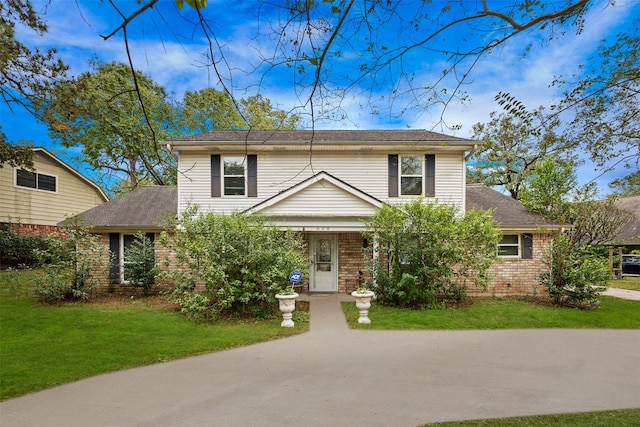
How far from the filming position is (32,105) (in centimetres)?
547

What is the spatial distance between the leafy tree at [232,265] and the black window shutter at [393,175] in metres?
4.72

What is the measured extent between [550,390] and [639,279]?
1923 centimetres

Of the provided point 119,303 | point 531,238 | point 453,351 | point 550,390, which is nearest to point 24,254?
point 119,303

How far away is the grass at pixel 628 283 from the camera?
1455 centimetres

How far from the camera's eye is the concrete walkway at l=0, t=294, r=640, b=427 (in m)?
3.71

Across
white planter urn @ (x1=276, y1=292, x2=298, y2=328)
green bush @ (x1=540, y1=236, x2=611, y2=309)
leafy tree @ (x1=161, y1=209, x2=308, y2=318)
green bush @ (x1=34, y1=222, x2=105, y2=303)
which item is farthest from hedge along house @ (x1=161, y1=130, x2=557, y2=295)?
white planter urn @ (x1=276, y1=292, x2=298, y2=328)

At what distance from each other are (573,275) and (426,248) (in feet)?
15.1

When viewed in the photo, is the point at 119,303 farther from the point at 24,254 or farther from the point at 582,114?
the point at 582,114

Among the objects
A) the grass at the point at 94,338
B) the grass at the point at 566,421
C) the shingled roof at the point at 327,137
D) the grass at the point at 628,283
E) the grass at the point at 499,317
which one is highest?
the shingled roof at the point at 327,137

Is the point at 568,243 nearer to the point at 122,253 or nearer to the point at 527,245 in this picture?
the point at 527,245

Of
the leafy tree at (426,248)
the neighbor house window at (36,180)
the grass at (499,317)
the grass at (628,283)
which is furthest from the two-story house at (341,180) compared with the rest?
the neighbor house window at (36,180)

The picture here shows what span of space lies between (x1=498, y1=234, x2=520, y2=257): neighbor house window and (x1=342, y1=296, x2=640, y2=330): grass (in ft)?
6.86

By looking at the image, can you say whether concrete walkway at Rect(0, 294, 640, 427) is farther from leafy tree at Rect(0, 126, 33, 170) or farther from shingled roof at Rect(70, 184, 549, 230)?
leafy tree at Rect(0, 126, 33, 170)

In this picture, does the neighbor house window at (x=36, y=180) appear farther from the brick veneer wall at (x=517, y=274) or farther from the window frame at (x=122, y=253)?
the brick veneer wall at (x=517, y=274)
